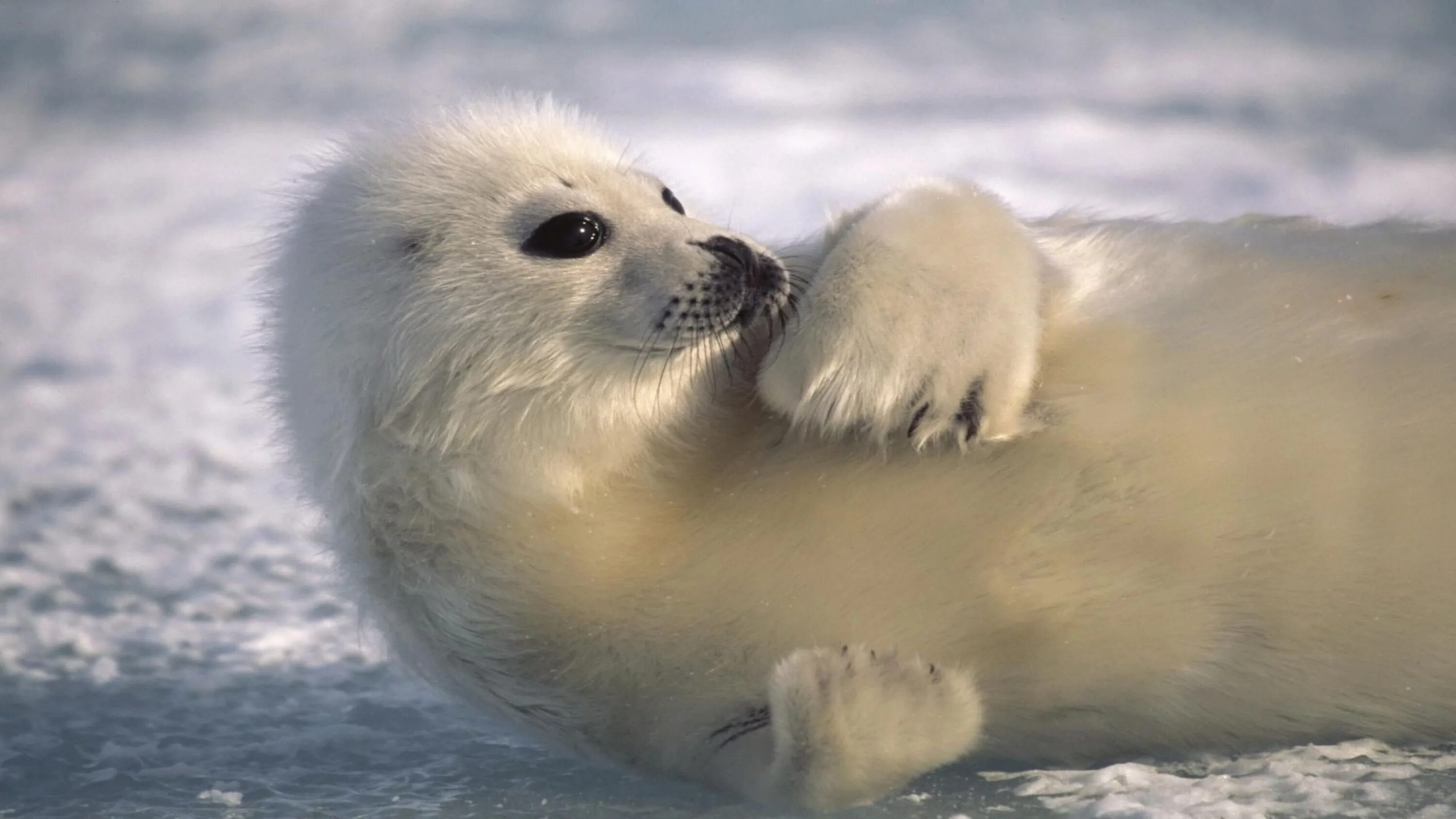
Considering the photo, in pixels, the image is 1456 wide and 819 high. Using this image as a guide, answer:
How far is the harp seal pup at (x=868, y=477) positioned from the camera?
2.20 metres

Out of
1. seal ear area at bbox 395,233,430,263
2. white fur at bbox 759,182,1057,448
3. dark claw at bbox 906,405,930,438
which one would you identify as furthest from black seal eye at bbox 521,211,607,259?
dark claw at bbox 906,405,930,438

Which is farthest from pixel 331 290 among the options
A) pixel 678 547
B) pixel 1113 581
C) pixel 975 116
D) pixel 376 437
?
pixel 975 116

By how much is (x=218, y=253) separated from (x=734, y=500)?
338 cm

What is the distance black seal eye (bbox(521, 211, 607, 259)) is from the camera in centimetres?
241

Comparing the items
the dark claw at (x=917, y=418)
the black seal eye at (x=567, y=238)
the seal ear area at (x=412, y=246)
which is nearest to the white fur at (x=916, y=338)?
the dark claw at (x=917, y=418)

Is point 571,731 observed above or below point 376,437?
below

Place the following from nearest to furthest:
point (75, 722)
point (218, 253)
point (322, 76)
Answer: point (75, 722), point (218, 253), point (322, 76)

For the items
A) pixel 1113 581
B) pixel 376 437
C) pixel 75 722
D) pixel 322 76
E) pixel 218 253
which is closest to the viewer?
pixel 1113 581

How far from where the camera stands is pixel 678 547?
2.31 m

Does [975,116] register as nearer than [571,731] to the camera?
No

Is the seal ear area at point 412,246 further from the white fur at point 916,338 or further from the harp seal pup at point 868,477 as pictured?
the white fur at point 916,338

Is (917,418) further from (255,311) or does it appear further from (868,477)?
(255,311)

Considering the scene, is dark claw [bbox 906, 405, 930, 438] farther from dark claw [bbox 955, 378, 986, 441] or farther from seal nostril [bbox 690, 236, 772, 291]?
seal nostril [bbox 690, 236, 772, 291]

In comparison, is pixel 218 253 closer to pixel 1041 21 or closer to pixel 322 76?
pixel 322 76
